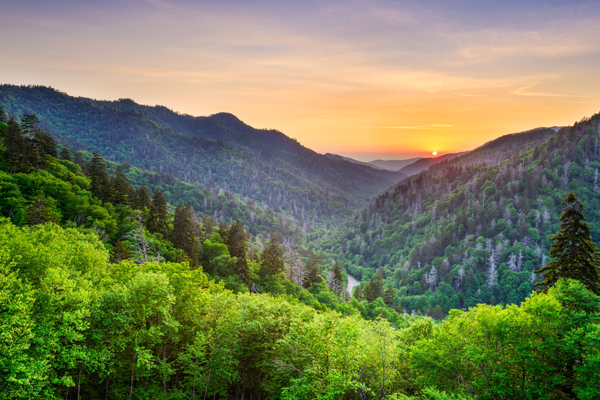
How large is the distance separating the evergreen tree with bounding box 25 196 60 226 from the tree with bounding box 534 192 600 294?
56.9m

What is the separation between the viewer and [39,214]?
41.9 metres

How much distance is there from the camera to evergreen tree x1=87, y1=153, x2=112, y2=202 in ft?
215

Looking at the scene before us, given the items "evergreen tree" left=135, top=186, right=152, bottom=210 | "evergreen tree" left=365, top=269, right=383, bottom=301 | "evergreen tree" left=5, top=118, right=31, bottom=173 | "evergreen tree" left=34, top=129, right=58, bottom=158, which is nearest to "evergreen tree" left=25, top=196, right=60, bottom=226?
"evergreen tree" left=5, top=118, right=31, bottom=173

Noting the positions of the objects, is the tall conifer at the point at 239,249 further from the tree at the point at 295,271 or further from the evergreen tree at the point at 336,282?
the evergreen tree at the point at 336,282

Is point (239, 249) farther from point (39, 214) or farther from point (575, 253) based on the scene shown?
point (575, 253)

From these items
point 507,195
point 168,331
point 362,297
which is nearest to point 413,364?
point 168,331

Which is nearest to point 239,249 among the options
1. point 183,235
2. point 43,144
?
point 183,235

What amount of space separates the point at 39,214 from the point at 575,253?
5901cm

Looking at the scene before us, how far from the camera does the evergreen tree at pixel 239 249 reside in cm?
6203

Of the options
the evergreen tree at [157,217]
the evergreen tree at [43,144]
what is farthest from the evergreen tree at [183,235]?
the evergreen tree at [43,144]

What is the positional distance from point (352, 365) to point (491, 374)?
31.6ft

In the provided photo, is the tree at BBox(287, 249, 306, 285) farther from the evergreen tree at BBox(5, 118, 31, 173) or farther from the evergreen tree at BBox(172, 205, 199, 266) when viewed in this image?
the evergreen tree at BBox(5, 118, 31, 173)

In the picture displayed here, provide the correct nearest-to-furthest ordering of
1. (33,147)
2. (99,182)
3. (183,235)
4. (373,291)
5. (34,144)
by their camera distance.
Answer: (33,147) → (34,144) → (183,235) → (99,182) → (373,291)

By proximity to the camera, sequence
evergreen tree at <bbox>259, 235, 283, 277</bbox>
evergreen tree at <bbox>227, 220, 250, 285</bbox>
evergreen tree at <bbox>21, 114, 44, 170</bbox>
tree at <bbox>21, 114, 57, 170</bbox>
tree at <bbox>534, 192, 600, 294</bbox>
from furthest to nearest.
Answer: evergreen tree at <bbox>259, 235, 283, 277</bbox>
evergreen tree at <bbox>227, 220, 250, 285</bbox>
tree at <bbox>21, 114, 57, 170</bbox>
evergreen tree at <bbox>21, 114, 44, 170</bbox>
tree at <bbox>534, 192, 600, 294</bbox>
